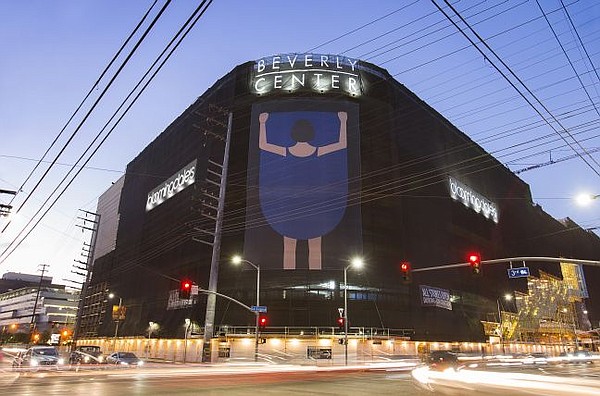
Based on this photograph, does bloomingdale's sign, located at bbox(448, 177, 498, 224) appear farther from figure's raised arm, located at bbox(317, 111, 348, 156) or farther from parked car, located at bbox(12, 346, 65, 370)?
parked car, located at bbox(12, 346, 65, 370)

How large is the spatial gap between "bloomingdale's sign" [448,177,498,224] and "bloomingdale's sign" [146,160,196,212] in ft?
127

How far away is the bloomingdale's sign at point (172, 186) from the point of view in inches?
2403

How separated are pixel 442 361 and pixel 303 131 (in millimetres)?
33815

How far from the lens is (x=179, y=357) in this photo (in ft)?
162

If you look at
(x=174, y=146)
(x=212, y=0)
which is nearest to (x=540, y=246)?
(x=174, y=146)

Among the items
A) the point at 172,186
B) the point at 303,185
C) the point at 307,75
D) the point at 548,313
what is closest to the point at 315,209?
the point at 303,185

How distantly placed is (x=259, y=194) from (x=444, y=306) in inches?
1107

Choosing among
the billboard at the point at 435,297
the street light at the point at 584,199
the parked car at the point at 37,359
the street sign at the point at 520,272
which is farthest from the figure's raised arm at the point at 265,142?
the street light at the point at 584,199

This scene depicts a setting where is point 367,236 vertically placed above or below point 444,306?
above

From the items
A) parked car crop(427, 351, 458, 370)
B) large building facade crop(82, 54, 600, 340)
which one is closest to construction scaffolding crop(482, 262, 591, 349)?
large building facade crop(82, 54, 600, 340)

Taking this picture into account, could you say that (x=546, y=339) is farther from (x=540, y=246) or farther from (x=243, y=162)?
(x=243, y=162)

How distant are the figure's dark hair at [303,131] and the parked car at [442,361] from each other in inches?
Answer: 1267

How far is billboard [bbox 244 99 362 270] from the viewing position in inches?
1839

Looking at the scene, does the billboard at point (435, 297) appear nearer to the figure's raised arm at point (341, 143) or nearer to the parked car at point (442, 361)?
the figure's raised arm at point (341, 143)
